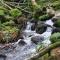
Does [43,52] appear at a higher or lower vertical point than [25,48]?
higher

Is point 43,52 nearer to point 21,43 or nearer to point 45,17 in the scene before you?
point 21,43

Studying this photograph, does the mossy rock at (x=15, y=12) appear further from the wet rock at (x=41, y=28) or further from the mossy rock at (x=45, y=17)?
Answer: the wet rock at (x=41, y=28)

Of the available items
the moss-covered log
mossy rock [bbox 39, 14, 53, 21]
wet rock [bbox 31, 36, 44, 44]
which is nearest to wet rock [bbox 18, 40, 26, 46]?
wet rock [bbox 31, 36, 44, 44]

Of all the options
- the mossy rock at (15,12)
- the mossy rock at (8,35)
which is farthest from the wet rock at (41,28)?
the mossy rock at (15,12)

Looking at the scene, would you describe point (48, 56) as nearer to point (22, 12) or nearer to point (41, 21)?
point (41, 21)

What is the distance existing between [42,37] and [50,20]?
7.53ft

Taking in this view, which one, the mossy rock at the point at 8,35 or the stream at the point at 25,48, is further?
the mossy rock at the point at 8,35

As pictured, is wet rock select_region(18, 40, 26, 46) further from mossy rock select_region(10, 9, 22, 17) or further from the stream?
mossy rock select_region(10, 9, 22, 17)

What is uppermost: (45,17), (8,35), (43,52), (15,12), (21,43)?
(43,52)

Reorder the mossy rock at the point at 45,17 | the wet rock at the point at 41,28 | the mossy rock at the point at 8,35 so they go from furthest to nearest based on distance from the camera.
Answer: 1. the mossy rock at the point at 45,17
2. the wet rock at the point at 41,28
3. the mossy rock at the point at 8,35

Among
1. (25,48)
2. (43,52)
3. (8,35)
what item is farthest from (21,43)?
(43,52)

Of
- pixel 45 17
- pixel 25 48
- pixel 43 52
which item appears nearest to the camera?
pixel 43 52

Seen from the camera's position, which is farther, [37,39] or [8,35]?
[8,35]

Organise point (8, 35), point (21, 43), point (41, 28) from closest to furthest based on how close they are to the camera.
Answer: point (21, 43) → point (8, 35) → point (41, 28)
